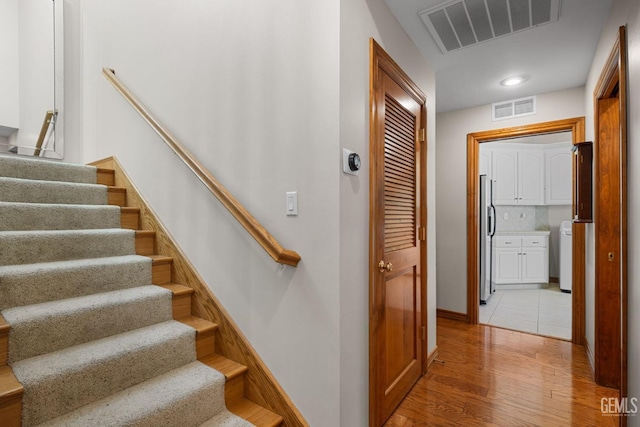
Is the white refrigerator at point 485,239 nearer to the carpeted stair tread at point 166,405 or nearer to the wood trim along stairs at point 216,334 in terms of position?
the wood trim along stairs at point 216,334

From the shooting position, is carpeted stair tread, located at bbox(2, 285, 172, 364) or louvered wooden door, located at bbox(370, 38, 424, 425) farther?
louvered wooden door, located at bbox(370, 38, 424, 425)

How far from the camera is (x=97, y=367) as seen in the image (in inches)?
54.1

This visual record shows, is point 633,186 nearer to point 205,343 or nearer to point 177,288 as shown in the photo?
point 205,343

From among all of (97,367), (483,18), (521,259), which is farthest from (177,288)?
(521,259)

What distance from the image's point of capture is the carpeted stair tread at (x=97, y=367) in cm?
122

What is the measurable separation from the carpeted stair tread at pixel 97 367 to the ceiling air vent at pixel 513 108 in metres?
3.71

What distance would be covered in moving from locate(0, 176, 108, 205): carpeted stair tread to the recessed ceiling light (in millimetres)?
3713

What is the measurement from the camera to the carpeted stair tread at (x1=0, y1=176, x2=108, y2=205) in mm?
2011

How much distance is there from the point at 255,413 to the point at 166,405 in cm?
45

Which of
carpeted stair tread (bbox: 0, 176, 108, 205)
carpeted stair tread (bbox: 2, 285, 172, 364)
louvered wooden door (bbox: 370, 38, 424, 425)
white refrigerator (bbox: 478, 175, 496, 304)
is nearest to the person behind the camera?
carpeted stair tread (bbox: 2, 285, 172, 364)

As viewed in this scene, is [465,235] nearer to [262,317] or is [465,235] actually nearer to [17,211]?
[262,317]

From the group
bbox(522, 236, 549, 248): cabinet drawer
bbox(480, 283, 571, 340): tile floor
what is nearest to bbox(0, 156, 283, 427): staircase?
bbox(480, 283, 571, 340): tile floor

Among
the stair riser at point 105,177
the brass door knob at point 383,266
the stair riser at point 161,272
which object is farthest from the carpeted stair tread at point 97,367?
the stair riser at point 105,177

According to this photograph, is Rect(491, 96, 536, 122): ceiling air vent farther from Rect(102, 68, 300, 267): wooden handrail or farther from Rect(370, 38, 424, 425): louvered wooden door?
Rect(102, 68, 300, 267): wooden handrail
